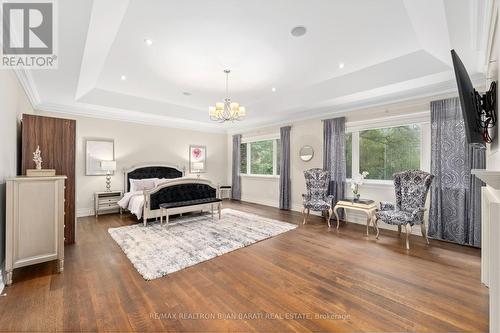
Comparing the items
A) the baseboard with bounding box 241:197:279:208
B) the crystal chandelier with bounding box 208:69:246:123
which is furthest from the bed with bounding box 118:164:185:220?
the baseboard with bounding box 241:197:279:208

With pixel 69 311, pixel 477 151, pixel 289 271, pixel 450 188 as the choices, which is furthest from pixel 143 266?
pixel 477 151

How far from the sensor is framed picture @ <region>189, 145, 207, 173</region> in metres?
7.39

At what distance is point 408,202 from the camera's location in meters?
3.95

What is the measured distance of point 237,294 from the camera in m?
2.25

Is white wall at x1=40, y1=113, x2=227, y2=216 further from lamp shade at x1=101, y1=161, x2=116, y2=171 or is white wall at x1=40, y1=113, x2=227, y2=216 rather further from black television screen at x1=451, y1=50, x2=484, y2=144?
black television screen at x1=451, y1=50, x2=484, y2=144

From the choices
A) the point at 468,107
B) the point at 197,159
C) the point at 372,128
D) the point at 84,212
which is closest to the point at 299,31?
the point at 468,107

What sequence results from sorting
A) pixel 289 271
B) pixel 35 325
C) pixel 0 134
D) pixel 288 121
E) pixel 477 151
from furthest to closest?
pixel 288 121 < pixel 477 151 < pixel 289 271 < pixel 0 134 < pixel 35 325

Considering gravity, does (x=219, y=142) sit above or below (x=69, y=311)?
above

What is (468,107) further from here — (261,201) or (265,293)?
(261,201)

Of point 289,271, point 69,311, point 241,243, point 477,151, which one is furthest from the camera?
point 241,243

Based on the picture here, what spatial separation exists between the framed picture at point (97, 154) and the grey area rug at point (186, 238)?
208cm

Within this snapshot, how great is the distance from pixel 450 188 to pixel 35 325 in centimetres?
556

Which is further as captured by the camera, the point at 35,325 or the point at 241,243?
the point at 241,243

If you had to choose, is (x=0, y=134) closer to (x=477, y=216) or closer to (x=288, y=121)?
(x=288, y=121)
